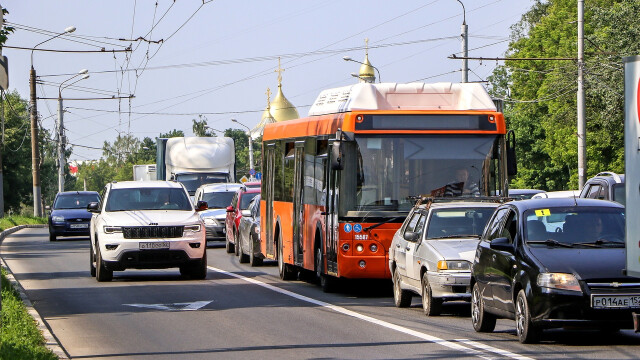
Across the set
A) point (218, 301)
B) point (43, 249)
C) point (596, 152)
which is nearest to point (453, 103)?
point (218, 301)

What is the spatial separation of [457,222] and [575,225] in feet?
11.6

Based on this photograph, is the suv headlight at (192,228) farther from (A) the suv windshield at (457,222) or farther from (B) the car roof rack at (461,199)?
(A) the suv windshield at (457,222)

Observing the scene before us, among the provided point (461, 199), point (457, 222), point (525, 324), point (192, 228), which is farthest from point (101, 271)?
point (525, 324)

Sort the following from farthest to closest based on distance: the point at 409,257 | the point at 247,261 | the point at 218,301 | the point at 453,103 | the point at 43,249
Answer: the point at 43,249 → the point at 247,261 → the point at 453,103 → the point at 218,301 → the point at 409,257

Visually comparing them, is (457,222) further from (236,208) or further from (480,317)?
(236,208)

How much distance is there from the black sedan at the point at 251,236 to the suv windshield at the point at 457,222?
410 inches

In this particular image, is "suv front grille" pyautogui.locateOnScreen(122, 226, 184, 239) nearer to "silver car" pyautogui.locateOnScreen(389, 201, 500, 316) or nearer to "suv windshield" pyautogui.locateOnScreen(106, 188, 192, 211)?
"suv windshield" pyautogui.locateOnScreen(106, 188, 192, 211)

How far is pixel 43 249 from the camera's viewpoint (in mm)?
36531

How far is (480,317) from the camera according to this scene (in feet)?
42.7

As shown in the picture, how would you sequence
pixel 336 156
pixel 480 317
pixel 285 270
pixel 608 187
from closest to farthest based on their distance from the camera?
1. pixel 480 317
2. pixel 336 156
3. pixel 608 187
4. pixel 285 270

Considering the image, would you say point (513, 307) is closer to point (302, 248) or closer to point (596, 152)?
point (302, 248)

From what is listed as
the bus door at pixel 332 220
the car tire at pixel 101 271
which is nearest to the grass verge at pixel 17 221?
the car tire at pixel 101 271

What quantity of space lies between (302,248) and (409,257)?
4948mm

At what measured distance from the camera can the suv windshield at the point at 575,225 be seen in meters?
12.2
